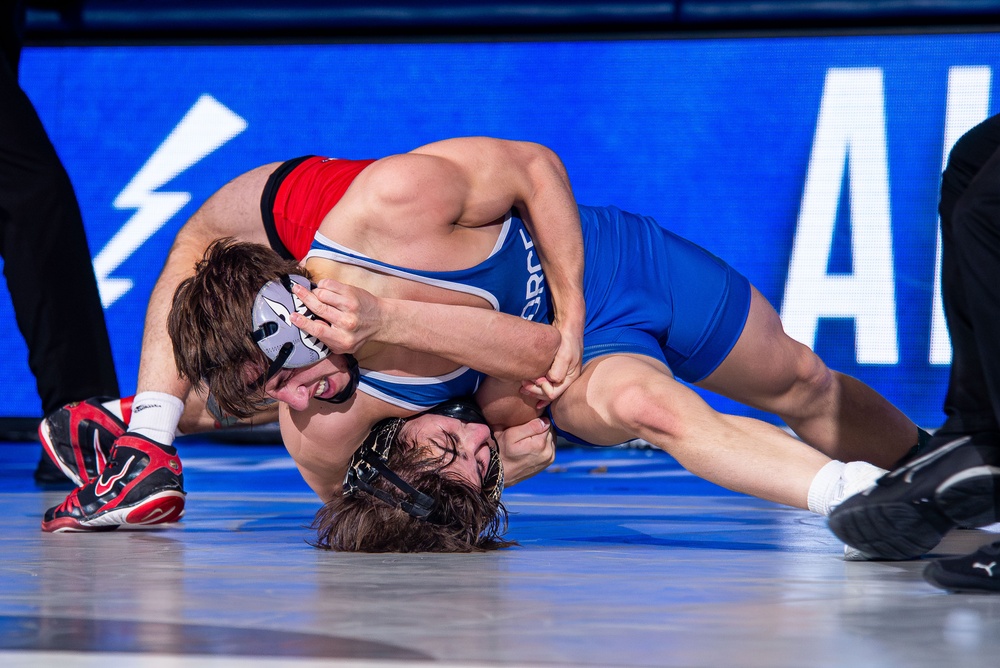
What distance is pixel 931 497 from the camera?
1489mm

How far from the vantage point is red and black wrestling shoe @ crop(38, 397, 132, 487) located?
8.05 ft

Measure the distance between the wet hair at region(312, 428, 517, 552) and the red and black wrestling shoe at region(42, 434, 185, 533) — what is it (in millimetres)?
459

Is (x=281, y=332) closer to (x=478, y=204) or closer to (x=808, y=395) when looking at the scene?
(x=478, y=204)

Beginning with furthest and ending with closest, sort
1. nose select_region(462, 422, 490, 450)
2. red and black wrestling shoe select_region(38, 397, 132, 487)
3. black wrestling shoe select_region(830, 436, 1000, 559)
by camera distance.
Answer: red and black wrestling shoe select_region(38, 397, 132, 487)
nose select_region(462, 422, 490, 450)
black wrestling shoe select_region(830, 436, 1000, 559)

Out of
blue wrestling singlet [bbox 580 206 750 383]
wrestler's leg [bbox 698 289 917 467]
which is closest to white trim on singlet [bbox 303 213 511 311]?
blue wrestling singlet [bbox 580 206 750 383]

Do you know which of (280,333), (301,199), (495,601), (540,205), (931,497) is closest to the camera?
(495,601)

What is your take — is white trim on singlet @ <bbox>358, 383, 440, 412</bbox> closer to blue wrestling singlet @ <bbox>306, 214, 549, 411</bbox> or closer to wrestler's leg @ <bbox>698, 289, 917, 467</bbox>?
blue wrestling singlet @ <bbox>306, 214, 549, 411</bbox>

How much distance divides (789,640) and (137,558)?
3.68 feet

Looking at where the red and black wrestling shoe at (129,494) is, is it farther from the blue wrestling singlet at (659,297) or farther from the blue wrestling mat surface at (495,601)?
the blue wrestling singlet at (659,297)

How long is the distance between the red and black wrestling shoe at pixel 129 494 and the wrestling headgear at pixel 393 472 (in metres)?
0.44

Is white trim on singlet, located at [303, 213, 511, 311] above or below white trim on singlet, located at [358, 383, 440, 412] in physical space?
above

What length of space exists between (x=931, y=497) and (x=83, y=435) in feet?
5.83

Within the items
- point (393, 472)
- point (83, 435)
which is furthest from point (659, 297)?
point (83, 435)

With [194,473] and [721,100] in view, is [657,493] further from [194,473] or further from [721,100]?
[721,100]
